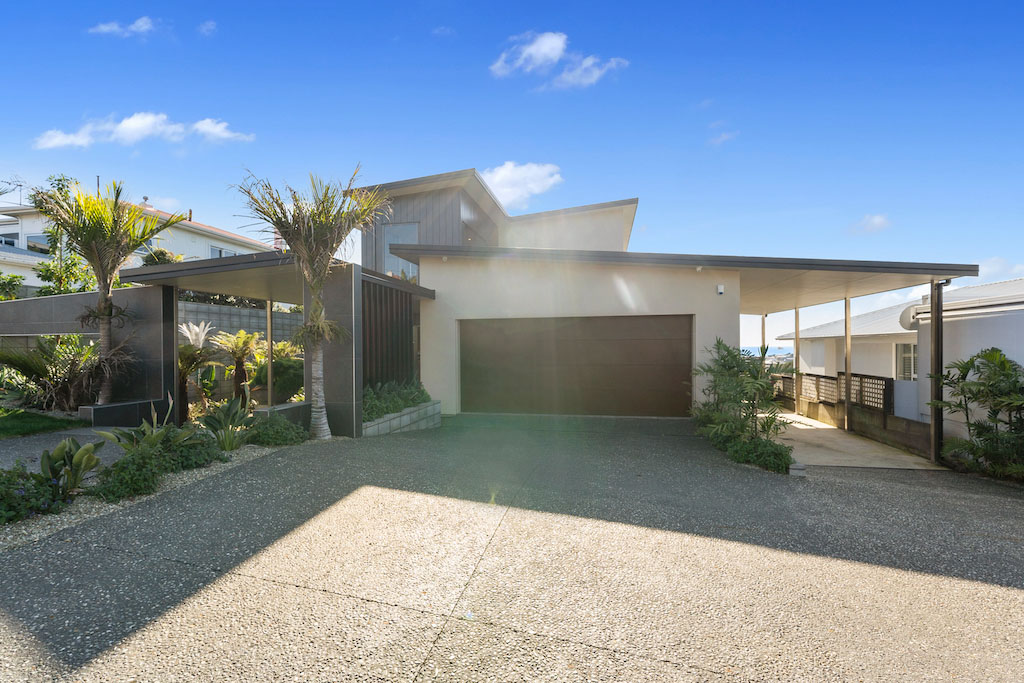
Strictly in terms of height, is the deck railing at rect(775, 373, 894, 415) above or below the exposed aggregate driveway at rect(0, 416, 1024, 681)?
above

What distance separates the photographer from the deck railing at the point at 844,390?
8.89 metres

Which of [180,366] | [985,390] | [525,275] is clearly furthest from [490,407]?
[985,390]

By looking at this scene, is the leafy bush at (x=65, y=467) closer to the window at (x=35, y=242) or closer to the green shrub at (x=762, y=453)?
the green shrub at (x=762, y=453)

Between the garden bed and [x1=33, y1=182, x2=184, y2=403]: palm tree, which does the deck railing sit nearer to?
the garden bed

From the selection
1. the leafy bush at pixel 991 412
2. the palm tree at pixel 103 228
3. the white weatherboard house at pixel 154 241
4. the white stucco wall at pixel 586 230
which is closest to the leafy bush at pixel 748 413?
the leafy bush at pixel 991 412

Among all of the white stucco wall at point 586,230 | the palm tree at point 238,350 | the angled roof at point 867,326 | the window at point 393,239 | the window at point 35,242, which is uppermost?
the window at point 35,242

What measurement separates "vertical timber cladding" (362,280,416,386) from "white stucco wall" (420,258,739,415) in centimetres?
63

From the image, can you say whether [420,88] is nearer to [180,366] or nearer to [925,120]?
[180,366]

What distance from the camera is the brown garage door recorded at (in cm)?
912

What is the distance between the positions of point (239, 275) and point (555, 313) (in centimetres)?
569

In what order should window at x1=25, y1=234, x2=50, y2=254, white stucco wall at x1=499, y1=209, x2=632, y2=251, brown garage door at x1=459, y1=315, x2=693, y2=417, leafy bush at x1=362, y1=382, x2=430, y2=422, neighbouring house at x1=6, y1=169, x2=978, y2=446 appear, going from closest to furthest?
leafy bush at x1=362, y1=382, x2=430, y2=422 → neighbouring house at x1=6, y1=169, x2=978, y2=446 → brown garage door at x1=459, y1=315, x2=693, y2=417 → white stucco wall at x1=499, y1=209, x2=632, y2=251 → window at x1=25, y1=234, x2=50, y2=254

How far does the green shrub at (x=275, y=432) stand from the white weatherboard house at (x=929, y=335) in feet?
30.1

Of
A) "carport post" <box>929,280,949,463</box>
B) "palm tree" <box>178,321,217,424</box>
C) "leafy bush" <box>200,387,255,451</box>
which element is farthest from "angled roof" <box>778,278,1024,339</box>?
"palm tree" <box>178,321,217,424</box>

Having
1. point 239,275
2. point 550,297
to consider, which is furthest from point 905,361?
point 239,275
